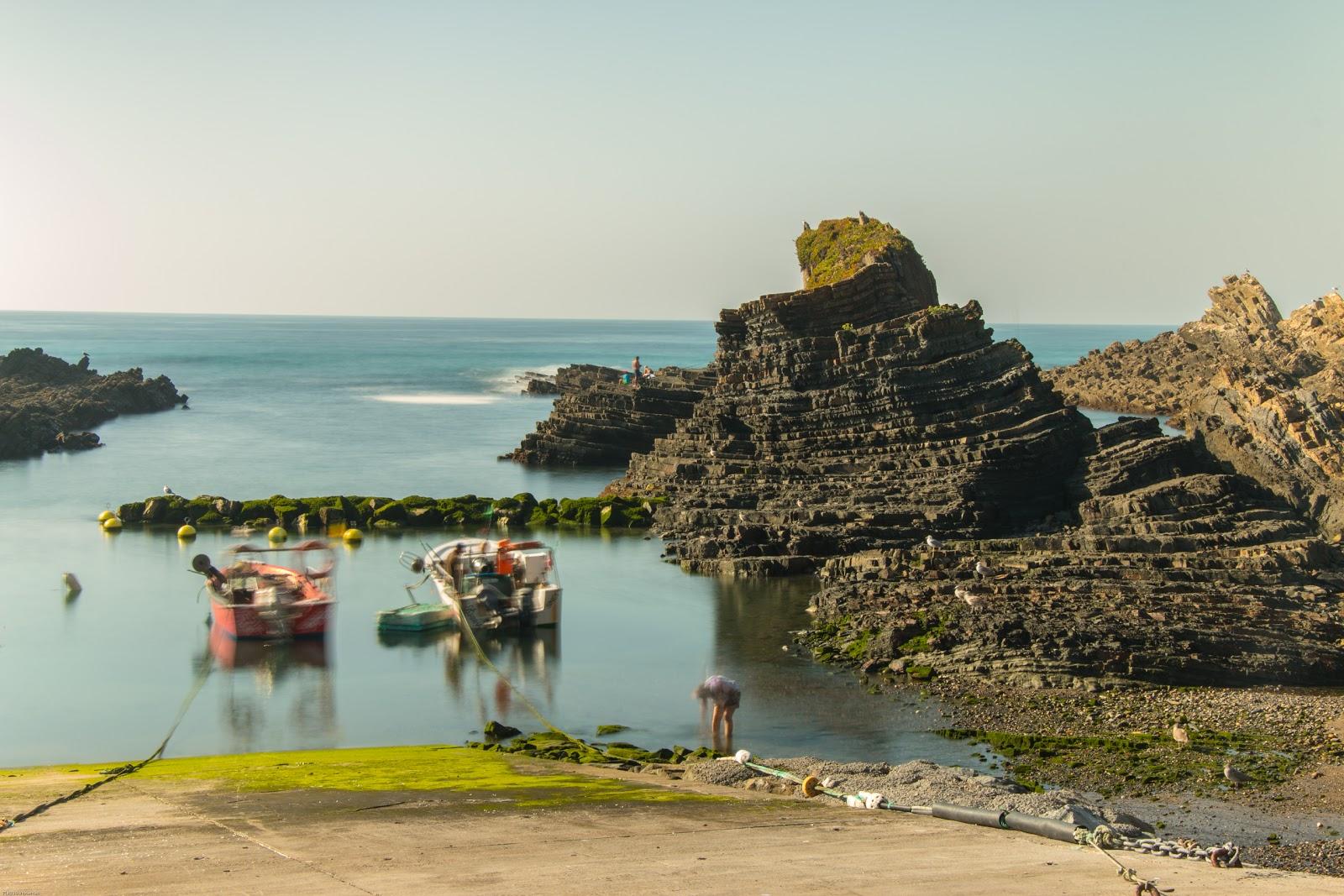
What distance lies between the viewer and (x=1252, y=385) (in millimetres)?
48250

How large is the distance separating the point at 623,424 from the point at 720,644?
38.4 m

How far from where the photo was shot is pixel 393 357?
197 meters

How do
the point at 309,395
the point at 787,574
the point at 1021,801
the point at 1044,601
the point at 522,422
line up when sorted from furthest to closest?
the point at 309,395 < the point at 522,422 < the point at 787,574 < the point at 1044,601 < the point at 1021,801

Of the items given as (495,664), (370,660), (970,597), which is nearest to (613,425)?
(370,660)

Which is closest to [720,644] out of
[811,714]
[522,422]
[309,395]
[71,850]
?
[811,714]

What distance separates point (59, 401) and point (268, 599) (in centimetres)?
6499

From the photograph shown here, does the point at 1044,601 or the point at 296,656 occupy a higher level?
the point at 1044,601

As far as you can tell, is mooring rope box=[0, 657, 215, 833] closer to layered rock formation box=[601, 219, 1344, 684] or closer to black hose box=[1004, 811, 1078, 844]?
black hose box=[1004, 811, 1078, 844]

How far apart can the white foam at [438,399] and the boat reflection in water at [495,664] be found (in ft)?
280

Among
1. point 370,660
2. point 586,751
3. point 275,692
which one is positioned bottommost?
point 275,692

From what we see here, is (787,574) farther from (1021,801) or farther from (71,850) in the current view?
(71,850)

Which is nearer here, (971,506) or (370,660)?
(370,660)

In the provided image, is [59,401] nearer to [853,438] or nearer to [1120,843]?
[853,438]

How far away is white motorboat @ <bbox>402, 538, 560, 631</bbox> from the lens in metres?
34.1
